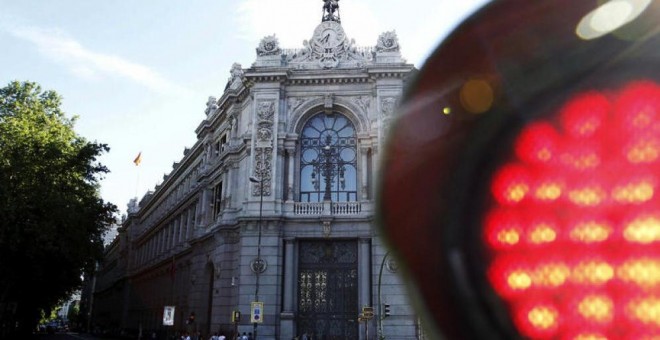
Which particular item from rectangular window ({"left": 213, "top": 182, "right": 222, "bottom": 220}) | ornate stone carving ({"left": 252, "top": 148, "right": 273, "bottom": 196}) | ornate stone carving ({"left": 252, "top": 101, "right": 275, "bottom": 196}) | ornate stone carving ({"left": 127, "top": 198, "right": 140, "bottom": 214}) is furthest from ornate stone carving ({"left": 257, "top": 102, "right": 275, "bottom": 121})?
ornate stone carving ({"left": 127, "top": 198, "right": 140, "bottom": 214})

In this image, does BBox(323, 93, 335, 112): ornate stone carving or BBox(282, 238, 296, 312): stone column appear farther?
BBox(323, 93, 335, 112): ornate stone carving

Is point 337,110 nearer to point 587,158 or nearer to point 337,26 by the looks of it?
point 337,26

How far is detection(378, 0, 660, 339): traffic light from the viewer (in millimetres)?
1703

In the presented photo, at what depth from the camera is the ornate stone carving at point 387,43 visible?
33625 mm

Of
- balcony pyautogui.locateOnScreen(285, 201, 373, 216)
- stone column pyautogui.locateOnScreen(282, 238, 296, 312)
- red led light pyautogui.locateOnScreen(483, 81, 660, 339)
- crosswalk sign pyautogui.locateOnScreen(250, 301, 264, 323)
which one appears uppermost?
balcony pyautogui.locateOnScreen(285, 201, 373, 216)

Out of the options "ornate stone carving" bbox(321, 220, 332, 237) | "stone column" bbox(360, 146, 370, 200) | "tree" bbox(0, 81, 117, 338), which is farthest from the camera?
"stone column" bbox(360, 146, 370, 200)

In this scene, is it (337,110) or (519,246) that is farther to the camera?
(337,110)

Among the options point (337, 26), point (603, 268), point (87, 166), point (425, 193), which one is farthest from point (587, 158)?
point (87, 166)

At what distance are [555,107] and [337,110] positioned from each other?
31.9 metres

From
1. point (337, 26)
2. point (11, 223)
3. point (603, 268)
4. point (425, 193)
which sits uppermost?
point (337, 26)

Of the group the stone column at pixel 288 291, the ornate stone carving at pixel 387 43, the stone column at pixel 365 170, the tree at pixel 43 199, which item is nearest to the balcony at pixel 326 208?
the stone column at pixel 365 170

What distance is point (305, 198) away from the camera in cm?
3253

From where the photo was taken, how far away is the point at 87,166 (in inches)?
1353

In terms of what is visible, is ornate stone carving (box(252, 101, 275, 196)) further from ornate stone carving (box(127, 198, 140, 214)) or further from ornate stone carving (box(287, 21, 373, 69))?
ornate stone carving (box(127, 198, 140, 214))
